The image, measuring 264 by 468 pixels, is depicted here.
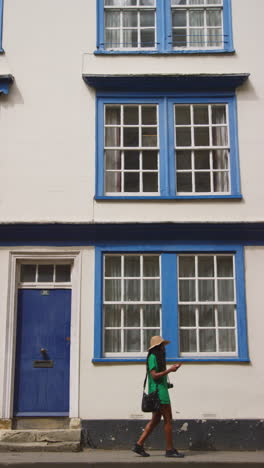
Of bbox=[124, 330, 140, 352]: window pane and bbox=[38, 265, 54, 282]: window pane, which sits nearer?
bbox=[124, 330, 140, 352]: window pane

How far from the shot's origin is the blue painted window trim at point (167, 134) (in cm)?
1066

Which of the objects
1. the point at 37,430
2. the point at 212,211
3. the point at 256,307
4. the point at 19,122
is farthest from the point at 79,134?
the point at 37,430

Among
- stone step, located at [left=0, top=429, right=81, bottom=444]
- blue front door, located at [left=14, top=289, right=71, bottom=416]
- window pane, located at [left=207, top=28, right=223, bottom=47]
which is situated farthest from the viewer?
window pane, located at [left=207, top=28, right=223, bottom=47]

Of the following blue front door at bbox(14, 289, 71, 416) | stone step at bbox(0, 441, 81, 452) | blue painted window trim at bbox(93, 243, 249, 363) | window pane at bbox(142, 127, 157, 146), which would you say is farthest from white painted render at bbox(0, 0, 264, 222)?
stone step at bbox(0, 441, 81, 452)

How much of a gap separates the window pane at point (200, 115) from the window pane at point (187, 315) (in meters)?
3.51

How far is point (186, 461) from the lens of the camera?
28.5 feet

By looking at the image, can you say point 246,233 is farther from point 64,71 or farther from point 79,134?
point 64,71

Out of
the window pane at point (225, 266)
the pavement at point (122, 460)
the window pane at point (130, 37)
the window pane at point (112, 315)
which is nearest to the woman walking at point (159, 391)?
the pavement at point (122, 460)

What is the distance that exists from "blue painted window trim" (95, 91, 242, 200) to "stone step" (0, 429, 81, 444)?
4.06 m

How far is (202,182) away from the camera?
10984 mm

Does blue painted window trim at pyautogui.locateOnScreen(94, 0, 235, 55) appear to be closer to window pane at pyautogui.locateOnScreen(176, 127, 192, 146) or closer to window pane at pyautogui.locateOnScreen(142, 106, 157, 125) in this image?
window pane at pyautogui.locateOnScreen(142, 106, 157, 125)

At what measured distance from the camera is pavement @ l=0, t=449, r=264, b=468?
8.52 meters

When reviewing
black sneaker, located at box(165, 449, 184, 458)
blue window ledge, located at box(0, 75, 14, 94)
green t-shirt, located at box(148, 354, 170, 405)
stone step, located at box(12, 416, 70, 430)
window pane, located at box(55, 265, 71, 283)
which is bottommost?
black sneaker, located at box(165, 449, 184, 458)

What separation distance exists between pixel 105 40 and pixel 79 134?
2.03m
